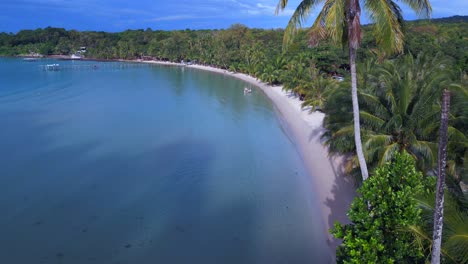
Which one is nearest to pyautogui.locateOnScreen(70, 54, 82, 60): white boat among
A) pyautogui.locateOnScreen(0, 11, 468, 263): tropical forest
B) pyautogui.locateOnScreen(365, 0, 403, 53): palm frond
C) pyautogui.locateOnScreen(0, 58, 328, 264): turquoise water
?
pyautogui.locateOnScreen(0, 58, 328, 264): turquoise water

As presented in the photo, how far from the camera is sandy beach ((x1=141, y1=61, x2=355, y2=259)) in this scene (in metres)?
13.5

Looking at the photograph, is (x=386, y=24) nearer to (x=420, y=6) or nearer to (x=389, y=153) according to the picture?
(x=420, y=6)

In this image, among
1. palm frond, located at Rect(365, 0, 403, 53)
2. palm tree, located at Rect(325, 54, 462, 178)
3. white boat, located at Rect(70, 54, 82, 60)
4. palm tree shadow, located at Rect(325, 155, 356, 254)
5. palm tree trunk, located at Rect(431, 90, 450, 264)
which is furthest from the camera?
white boat, located at Rect(70, 54, 82, 60)

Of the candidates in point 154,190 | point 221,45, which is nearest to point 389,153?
point 154,190

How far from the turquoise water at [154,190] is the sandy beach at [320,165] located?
41 cm

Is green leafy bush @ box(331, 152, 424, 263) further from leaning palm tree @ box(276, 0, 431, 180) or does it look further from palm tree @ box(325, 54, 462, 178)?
palm tree @ box(325, 54, 462, 178)

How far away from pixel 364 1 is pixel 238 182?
10.3 meters

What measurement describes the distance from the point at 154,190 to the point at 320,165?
7812mm

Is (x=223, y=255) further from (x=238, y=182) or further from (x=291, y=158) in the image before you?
(x=291, y=158)

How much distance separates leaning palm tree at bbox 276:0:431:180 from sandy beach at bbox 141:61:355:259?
4.61 metres

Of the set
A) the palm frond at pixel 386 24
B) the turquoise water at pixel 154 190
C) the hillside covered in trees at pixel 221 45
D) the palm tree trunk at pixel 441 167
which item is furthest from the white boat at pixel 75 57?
the palm tree trunk at pixel 441 167

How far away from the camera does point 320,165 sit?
1822 centimetres

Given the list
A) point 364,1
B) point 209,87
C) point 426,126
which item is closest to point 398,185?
point 364,1

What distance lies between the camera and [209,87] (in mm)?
51062
